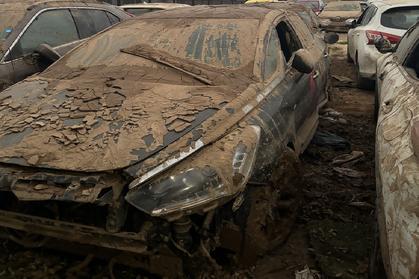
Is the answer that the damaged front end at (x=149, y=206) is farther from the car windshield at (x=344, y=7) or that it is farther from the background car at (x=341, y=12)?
the car windshield at (x=344, y=7)

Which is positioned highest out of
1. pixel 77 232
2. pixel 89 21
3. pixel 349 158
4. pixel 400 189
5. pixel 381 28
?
pixel 400 189

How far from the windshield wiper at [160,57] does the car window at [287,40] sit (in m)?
1.16

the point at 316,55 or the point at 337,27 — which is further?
the point at 337,27

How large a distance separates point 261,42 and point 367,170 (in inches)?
74.5

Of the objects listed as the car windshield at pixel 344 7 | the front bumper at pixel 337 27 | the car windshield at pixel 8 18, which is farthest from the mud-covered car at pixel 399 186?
the car windshield at pixel 344 7

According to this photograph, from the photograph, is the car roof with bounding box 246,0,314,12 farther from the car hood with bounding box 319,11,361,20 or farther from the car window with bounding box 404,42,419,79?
the car hood with bounding box 319,11,361,20

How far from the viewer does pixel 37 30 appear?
5605mm

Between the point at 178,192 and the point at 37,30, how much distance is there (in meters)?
4.22

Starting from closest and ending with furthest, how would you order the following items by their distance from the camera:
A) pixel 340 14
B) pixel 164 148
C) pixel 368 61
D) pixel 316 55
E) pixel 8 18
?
pixel 164 148 < pixel 316 55 < pixel 8 18 < pixel 368 61 < pixel 340 14

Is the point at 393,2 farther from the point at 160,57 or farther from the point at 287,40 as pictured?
the point at 160,57

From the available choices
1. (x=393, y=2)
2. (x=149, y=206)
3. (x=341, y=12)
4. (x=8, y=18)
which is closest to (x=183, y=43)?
(x=149, y=206)

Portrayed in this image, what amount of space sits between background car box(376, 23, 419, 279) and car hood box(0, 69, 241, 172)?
3.61 feet

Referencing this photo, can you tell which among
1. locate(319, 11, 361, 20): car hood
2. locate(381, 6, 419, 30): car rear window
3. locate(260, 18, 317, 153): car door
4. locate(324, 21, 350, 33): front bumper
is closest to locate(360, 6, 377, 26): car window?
locate(381, 6, 419, 30): car rear window

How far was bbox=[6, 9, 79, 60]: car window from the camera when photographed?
5.37 meters
